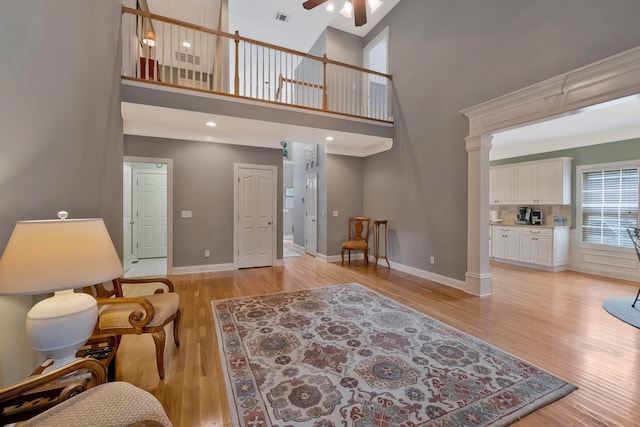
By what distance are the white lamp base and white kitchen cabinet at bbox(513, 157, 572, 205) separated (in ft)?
23.9

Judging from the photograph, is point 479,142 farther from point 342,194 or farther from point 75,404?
point 75,404

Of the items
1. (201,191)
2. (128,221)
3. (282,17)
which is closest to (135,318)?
(201,191)

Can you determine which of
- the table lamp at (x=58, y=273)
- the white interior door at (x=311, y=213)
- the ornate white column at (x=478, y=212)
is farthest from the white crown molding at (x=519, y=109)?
the table lamp at (x=58, y=273)

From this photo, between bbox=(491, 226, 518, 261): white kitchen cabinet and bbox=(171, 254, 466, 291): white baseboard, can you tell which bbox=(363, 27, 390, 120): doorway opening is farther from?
bbox=(491, 226, 518, 261): white kitchen cabinet

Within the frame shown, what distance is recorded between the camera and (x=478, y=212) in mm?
3717

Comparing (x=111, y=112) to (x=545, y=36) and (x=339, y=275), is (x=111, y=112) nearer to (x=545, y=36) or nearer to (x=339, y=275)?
(x=339, y=275)

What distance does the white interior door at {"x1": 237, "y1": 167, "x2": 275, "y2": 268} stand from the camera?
532 cm

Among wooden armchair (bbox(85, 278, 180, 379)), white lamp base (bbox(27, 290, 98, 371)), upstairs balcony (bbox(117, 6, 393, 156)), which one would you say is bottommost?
wooden armchair (bbox(85, 278, 180, 379))

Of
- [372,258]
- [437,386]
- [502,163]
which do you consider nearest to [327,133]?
[372,258]

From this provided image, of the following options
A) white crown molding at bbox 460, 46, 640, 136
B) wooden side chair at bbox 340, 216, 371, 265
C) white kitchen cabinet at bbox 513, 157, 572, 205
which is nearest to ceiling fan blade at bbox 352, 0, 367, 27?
white crown molding at bbox 460, 46, 640, 136

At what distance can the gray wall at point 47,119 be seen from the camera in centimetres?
134

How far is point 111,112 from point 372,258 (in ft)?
17.4

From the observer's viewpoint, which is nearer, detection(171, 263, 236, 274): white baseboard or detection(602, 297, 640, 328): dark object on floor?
detection(602, 297, 640, 328): dark object on floor

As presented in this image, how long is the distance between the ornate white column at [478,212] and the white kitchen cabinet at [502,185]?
312 centimetres
